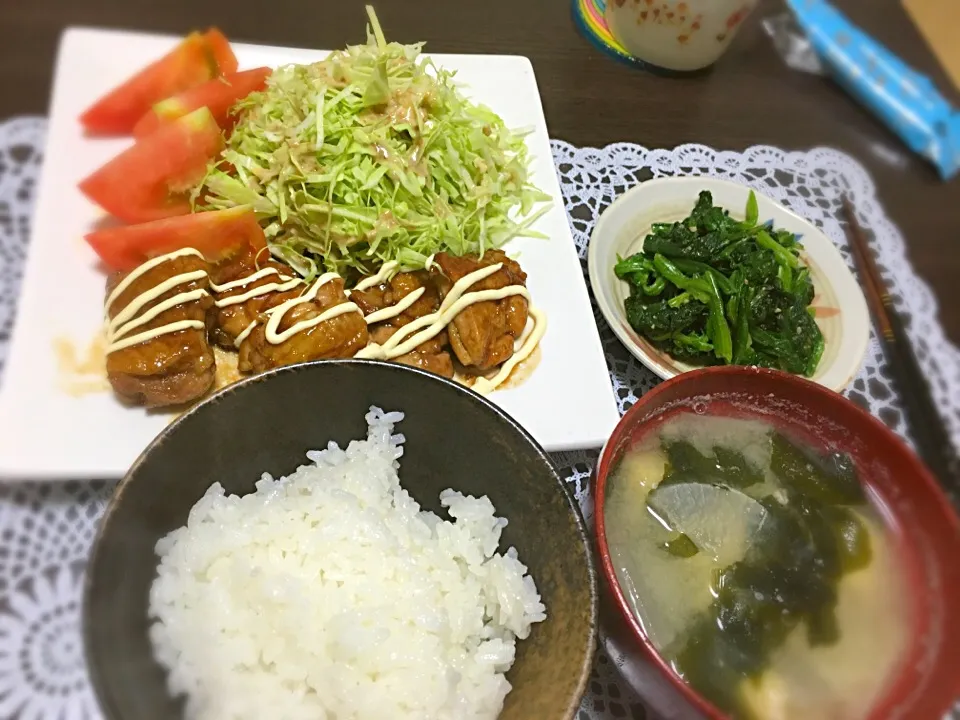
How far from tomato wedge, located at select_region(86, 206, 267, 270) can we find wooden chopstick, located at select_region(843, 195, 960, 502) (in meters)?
1.99

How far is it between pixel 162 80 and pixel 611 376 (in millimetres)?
1761

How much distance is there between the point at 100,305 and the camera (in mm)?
1830

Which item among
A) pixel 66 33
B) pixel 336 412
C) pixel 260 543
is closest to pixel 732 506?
pixel 336 412

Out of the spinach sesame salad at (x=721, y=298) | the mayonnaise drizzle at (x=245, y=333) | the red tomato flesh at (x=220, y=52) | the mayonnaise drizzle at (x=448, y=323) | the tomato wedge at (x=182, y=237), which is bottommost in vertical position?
the mayonnaise drizzle at (x=245, y=333)

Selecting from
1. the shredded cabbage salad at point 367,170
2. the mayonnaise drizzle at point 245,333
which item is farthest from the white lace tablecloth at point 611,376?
the mayonnaise drizzle at point 245,333

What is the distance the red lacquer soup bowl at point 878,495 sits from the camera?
131cm

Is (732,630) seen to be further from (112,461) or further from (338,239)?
(338,239)

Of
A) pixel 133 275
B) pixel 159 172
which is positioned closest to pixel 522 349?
pixel 133 275

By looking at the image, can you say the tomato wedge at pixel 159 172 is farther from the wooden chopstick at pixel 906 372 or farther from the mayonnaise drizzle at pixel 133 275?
the wooden chopstick at pixel 906 372

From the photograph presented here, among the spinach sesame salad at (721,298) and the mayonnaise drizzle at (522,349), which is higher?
the spinach sesame salad at (721,298)

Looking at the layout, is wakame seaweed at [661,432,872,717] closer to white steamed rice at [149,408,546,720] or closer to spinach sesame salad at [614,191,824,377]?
white steamed rice at [149,408,546,720]

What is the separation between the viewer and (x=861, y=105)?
3221mm

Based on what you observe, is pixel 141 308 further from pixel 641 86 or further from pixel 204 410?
pixel 641 86

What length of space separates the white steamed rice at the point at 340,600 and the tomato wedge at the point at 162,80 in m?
1.33
